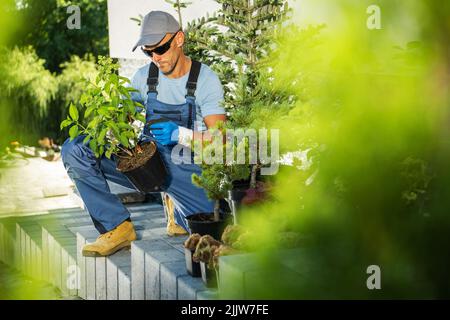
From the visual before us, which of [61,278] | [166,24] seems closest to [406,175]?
[166,24]

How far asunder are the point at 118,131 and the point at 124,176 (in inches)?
21.2

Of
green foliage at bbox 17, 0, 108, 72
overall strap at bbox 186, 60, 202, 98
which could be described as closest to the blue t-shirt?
overall strap at bbox 186, 60, 202, 98

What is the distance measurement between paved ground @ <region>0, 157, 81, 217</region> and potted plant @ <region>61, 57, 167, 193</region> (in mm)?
440

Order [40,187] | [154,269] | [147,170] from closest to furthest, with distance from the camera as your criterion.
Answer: [154,269]
[147,170]
[40,187]

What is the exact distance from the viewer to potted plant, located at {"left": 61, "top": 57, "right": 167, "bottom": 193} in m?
3.79

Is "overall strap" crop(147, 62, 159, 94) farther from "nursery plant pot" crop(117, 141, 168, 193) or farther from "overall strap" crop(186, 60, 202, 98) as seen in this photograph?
"nursery plant pot" crop(117, 141, 168, 193)

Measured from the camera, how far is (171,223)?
13.8 feet

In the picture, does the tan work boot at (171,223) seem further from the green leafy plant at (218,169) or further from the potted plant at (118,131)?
the green leafy plant at (218,169)

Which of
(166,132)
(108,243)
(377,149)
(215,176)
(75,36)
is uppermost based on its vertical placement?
(75,36)

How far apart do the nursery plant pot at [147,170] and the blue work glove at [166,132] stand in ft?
0.24

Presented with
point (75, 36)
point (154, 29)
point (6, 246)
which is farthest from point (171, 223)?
point (75, 36)

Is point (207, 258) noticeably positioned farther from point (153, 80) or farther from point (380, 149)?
point (380, 149)
